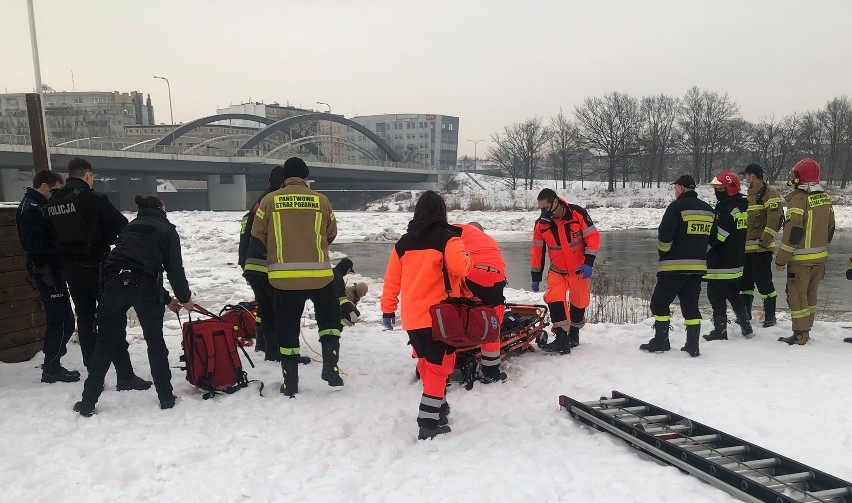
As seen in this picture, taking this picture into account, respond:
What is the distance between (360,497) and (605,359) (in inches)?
137

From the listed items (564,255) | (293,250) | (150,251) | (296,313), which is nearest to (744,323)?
(564,255)

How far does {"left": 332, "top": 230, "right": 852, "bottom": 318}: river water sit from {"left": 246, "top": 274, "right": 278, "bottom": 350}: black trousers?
6.37 metres

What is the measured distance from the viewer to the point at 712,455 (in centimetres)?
330

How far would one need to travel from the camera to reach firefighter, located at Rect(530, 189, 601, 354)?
5938mm

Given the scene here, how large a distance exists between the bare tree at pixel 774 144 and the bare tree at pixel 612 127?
1218 centimetres

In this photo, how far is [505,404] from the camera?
459 cm

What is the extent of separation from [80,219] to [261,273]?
164 cm

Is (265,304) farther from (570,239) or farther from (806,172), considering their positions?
(806,172)

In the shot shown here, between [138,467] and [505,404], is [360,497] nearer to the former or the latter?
[138,467]

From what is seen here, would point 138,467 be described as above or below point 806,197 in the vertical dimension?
below

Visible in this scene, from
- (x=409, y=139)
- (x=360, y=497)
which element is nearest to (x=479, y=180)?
(x=409, y=139)

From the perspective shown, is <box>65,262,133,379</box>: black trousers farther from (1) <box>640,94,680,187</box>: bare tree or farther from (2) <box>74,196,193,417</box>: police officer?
(1) <box>640,94,680,187</box>: bare tree

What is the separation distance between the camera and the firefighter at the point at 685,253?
18.4ft

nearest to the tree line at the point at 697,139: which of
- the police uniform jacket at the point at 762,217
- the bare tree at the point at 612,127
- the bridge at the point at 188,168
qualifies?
the bare tree at the point at 612,127
